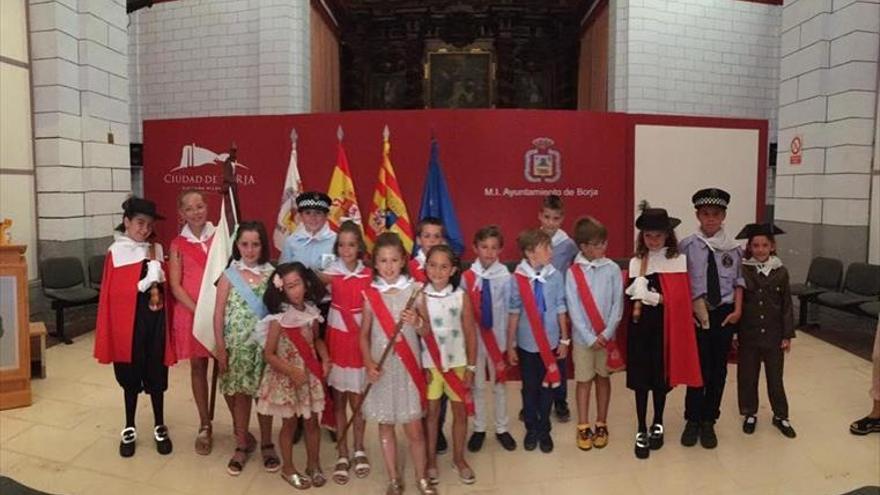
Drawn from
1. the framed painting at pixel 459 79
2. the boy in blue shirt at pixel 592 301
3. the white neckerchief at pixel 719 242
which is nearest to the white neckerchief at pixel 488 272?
the boy in blue shirt at pixel 592 301

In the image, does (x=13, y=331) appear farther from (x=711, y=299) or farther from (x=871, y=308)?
(x=871, y=308)

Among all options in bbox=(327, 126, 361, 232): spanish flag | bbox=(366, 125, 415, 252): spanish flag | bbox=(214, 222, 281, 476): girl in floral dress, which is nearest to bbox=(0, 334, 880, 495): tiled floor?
bbox=(214, 222, 281, 476): girl in floral dress

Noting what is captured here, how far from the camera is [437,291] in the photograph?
9.92ft

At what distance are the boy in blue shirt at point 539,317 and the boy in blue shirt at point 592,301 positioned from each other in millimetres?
75

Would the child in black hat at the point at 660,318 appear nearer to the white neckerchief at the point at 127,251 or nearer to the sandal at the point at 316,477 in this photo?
the sandal at the point at 316,477

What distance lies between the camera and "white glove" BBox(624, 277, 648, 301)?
11.3 feet

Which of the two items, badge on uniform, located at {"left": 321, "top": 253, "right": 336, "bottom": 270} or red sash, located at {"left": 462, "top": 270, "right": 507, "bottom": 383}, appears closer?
red sash, located at {"left": 462, "top": 270, "right": 507, "bottom": 383}

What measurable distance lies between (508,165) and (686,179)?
179 cm

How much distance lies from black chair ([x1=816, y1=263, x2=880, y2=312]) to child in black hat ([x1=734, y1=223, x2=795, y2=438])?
2.46 m

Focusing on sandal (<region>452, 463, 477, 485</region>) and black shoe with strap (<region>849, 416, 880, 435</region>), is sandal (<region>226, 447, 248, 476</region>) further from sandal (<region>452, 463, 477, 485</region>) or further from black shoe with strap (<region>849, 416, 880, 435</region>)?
black shoe with strap (<region>849, 416, 880, 435</region>)

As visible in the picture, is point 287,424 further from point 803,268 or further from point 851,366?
point 803,268

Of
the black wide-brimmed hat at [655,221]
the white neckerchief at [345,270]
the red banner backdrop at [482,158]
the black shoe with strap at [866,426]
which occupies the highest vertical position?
the red banner backdrop at [482,158]

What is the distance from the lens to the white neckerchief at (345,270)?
3.21 meters

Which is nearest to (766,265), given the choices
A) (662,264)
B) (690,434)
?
(662,264)
